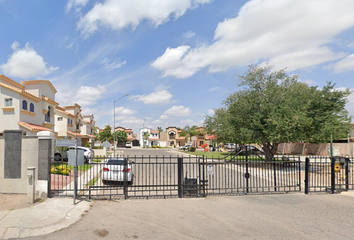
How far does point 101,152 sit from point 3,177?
85.1ft

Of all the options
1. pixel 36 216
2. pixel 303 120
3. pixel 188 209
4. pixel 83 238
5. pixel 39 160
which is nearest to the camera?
pixel 83 238

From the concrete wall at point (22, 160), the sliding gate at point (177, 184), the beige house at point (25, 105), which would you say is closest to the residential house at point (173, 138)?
the beige house at point (25, 105)

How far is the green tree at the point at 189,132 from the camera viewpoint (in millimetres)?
76438

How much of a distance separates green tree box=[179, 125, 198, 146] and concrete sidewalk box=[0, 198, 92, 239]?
6916 cm

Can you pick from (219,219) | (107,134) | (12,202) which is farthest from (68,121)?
(219,219)

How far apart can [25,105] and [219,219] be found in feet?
72.3

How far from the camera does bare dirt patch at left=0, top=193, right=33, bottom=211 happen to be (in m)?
7.04

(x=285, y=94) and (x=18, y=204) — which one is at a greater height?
(x=285, y=94)

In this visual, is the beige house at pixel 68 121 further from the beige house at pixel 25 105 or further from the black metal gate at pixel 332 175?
the black metal gate at pixel 332 175

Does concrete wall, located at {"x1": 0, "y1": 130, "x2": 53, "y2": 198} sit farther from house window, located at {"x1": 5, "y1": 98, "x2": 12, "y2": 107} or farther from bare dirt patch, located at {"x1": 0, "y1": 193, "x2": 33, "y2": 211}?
house window, located at {"x1": 5, "y1": 98, "x2": 12, "y2": 107}

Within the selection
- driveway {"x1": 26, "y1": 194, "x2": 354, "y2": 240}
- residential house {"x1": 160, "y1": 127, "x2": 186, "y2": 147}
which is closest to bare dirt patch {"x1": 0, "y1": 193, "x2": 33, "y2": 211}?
driveway {"x1": 26, "y1": 194, "x2": 354, "y2": 240}

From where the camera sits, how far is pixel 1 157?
8.69 metres

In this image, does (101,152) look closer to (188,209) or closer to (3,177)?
(3,177)

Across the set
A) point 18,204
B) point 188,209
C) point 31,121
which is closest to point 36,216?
point 18,204
